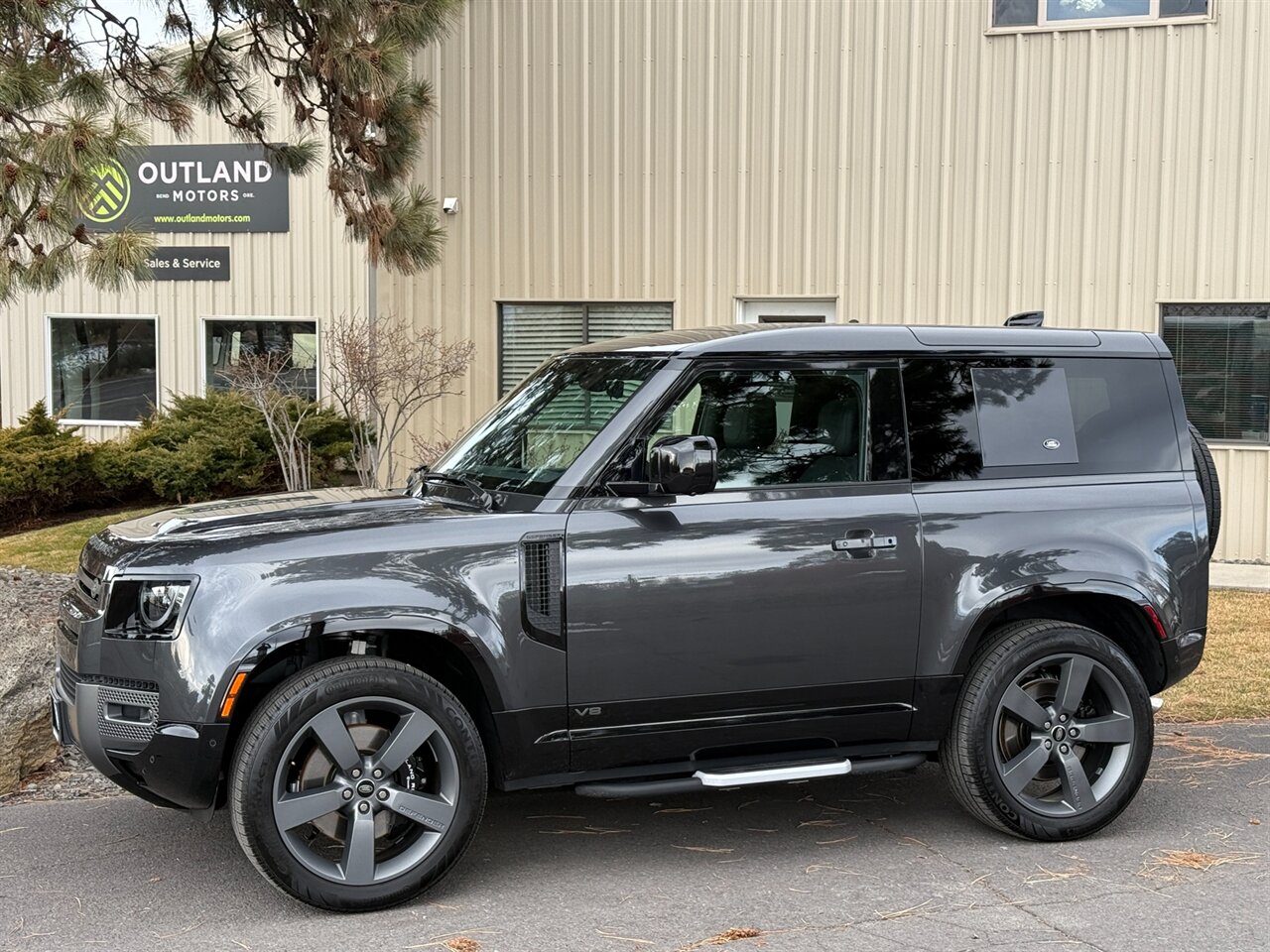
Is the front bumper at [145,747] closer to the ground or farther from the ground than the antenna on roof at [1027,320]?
closer to the ground

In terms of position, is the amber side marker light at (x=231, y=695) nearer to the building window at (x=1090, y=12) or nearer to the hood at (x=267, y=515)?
the hood at (x=267, y=515)

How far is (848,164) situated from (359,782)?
33.9ft

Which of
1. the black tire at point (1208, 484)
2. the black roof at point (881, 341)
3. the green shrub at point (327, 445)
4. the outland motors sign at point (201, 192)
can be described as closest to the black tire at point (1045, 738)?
the black tire at point (1208, 484)

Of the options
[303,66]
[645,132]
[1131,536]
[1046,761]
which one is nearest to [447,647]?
[1046,761]

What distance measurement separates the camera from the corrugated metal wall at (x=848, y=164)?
12711mm

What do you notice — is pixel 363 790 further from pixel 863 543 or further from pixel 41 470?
pixel 41 470

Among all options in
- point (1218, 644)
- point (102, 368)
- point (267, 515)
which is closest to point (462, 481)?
point (267, 515)

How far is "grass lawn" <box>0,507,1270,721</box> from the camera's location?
7531 mm

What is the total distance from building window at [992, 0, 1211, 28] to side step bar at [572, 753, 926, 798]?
10000mm

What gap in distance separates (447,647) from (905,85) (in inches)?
401

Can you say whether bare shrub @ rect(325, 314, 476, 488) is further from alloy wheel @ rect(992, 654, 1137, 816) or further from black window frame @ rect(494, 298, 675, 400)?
alloy wheel @ rect(992, 654, 1137, 816)

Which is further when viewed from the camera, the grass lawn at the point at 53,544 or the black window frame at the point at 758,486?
the grass lawn at the point at 53,544

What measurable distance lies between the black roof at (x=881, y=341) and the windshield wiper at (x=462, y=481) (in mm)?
771

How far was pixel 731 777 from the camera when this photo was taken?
4.73m
